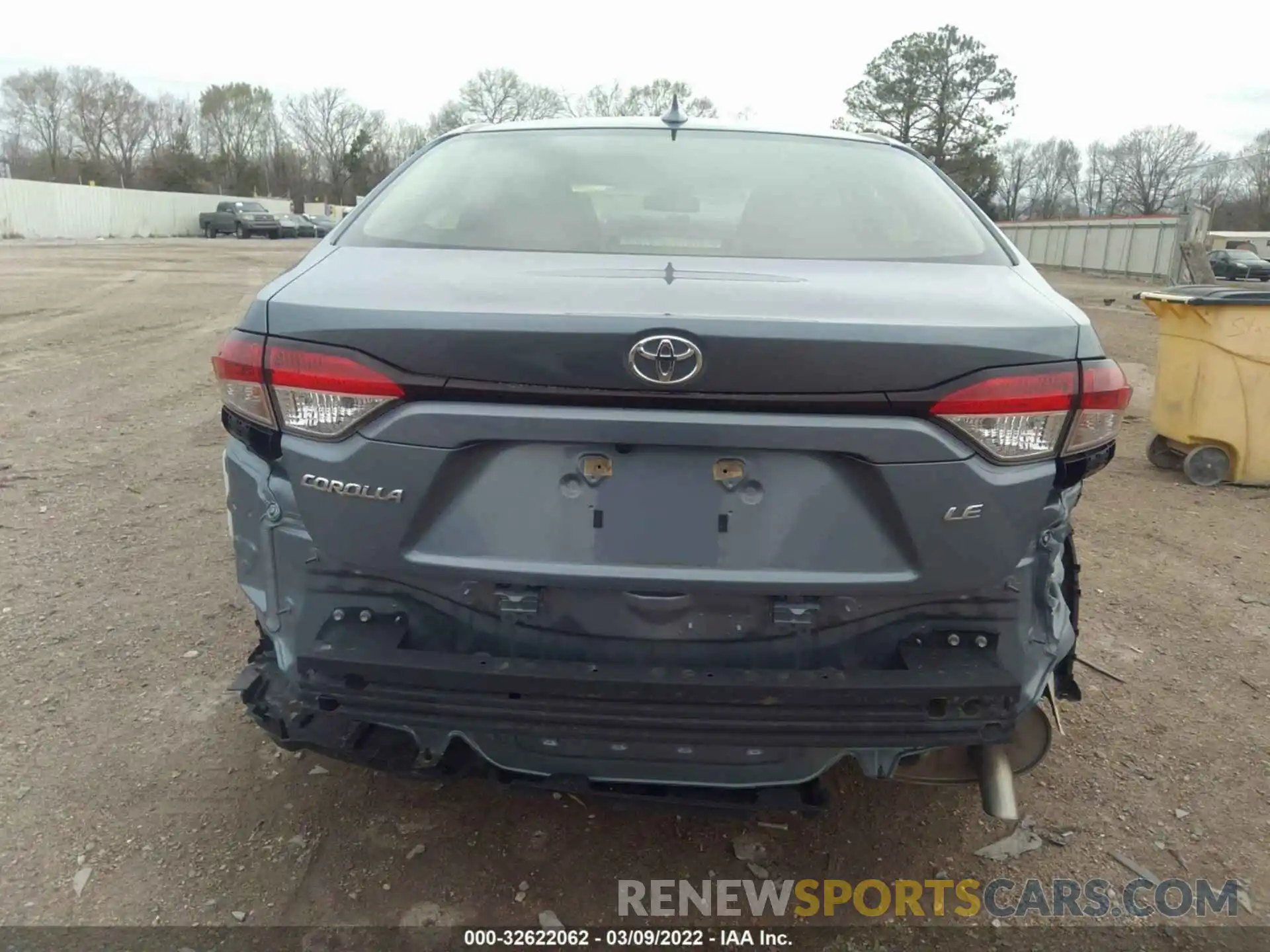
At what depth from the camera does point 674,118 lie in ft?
9.56

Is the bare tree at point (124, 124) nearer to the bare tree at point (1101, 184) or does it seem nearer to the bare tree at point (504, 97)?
the bare tree at point (504, 97)

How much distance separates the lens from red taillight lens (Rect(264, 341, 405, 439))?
180cm

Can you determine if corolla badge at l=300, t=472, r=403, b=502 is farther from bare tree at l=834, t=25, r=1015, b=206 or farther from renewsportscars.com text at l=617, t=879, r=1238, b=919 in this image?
bare tree at l=834, t=25, r=1015, b=206

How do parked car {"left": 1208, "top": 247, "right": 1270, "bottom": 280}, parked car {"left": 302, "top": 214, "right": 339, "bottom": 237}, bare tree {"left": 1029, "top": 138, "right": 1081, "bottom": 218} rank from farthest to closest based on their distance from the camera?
1. bare tree {"left": 1029, "top": 138, "right": 1081, "bottom": 218}
2. parked car {"left": 302, "top": 214, "right": 339, "bottom": 237}
3. parked car {"left": 1208, "top": 247, "right": 1270, "bottom": 280}

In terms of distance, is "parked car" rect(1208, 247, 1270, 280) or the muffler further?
"parked car" rect(1208, 247, 1270, 280)

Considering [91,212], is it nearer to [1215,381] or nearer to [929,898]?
[1215,381]

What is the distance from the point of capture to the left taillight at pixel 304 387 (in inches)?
70.9

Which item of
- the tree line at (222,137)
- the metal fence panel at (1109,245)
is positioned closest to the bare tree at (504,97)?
the tree line at (222,137)

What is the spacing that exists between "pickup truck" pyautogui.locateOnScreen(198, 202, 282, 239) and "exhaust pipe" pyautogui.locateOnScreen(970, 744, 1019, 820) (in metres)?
51.4

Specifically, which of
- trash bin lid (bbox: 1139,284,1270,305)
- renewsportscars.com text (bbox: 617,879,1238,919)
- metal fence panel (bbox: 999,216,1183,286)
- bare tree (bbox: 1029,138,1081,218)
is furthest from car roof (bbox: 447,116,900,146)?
bare tree (bbox: 1029,138,1081,218)

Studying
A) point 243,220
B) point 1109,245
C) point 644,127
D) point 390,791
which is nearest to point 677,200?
point 644,127

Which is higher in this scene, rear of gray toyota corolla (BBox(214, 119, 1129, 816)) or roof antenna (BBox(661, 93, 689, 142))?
roof antenna (BBox(661, 93, 689, 142))

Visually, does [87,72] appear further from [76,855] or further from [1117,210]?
[76,855]

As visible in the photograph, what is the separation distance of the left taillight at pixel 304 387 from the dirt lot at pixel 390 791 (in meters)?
1.22
